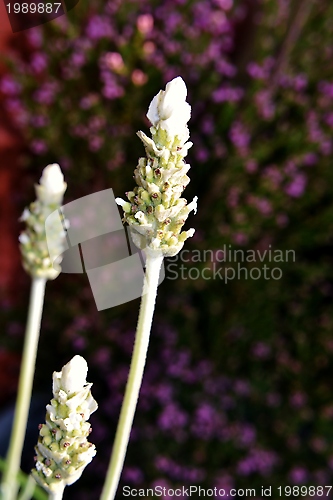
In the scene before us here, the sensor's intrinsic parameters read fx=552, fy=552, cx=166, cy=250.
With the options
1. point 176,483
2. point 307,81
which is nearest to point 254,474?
point 176,483

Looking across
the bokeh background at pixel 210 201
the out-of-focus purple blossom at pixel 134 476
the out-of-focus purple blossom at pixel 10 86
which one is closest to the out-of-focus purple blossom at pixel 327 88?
the bokeh background at pixel 210 201

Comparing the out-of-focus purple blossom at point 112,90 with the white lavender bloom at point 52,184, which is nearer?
the white lavender bloom at point 52,184

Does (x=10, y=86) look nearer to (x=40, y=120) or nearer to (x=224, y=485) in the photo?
(x=40, y=120)

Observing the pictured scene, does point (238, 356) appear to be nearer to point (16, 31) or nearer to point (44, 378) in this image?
point (44, 378)

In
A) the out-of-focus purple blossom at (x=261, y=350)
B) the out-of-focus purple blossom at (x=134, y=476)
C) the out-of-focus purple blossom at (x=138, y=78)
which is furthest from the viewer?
the out-of-focus purple blossom at (x=261, y=350)

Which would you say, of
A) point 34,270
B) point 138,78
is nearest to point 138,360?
point 34,270

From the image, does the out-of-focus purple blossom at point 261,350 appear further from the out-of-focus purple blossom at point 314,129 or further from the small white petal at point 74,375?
the small white petal at point 74,375

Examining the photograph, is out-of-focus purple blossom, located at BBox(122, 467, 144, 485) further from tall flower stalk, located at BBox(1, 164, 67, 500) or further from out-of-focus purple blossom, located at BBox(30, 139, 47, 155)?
tall flower stalk, located at BBox(1, 164, 67, 500)
